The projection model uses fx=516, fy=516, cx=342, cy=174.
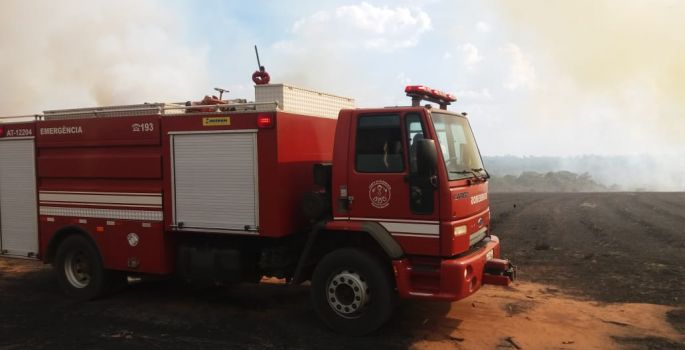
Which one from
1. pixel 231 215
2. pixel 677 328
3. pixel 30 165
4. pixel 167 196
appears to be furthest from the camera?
pixel 30 165

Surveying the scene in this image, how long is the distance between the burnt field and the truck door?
1.27 m

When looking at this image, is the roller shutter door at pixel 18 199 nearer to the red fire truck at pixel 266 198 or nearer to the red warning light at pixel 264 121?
the red fire truck at pixel 266 198

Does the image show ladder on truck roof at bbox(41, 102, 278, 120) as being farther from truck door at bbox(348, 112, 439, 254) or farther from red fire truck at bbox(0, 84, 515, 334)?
truck door at bbox(348, 112, 439, 254)

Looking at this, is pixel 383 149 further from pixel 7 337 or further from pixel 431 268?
pixel 7 337

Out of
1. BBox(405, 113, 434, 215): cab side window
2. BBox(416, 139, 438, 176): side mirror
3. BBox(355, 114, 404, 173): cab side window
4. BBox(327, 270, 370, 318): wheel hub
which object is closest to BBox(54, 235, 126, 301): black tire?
BBox(327, 270, 370, 318): wheel hub

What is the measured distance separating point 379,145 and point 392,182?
449 mm

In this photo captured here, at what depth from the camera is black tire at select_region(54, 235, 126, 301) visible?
7.56m

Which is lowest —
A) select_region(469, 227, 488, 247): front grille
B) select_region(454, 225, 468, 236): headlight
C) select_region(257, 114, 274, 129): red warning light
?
select_region(469, 227, 488, 247): front grille

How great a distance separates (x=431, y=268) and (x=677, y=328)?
303 cm

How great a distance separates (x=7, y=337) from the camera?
19.7 feet

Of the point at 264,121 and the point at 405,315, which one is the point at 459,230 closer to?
the point at 405,315

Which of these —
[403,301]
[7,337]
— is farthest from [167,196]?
[403,301]

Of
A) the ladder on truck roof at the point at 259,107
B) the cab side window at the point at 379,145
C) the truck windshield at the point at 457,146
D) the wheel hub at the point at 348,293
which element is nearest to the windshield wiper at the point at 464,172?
the truck windshield at the point at 457,146

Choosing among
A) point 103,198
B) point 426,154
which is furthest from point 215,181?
point 426,154
